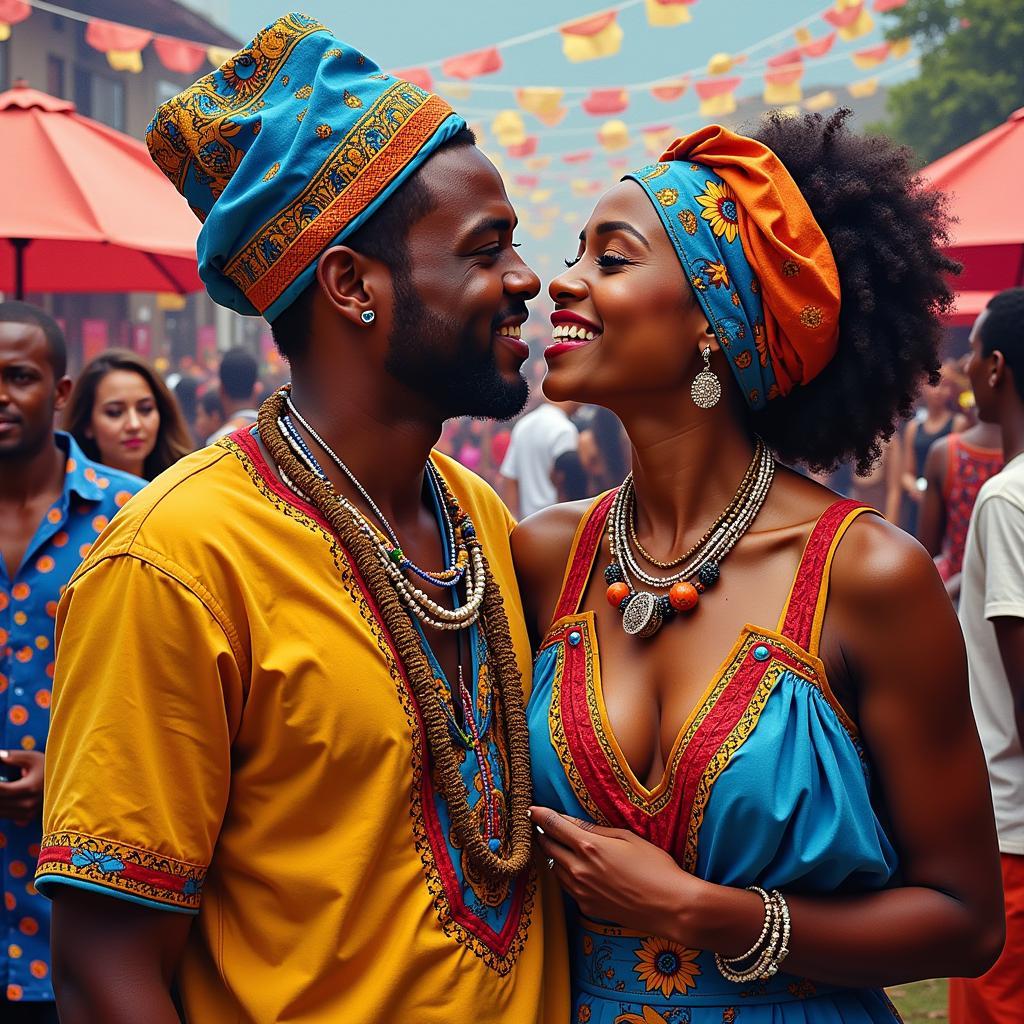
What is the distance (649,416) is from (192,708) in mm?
1183

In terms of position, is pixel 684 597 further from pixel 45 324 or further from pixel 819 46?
pixel 819 46

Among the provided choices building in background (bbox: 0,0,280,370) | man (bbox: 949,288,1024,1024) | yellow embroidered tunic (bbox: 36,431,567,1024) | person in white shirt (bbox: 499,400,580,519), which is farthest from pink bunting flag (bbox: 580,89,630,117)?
yellow embroidered tunic (bbox: 36,431,567,1024)

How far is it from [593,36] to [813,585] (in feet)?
39.4

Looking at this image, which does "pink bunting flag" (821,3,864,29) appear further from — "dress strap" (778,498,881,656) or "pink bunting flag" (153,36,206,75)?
"dress strap" (778,498,881,656)

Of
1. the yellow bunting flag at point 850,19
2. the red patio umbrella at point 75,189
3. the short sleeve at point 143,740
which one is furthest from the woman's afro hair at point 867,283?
the yellow bunting flag at point 850,19

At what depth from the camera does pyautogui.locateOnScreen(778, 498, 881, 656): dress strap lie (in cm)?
261

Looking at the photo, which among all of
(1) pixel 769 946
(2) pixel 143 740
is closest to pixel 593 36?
(1) pixel 769 946

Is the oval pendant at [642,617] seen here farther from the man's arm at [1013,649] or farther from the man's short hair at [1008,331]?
the man's short hair at [1008,331]

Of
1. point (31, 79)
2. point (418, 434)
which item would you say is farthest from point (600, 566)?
point (31, 79)

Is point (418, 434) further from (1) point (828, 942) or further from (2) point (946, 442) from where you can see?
(2) point (946, 442)

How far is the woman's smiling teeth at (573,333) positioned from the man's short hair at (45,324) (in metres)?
2.49

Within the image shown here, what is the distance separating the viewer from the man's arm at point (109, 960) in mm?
2189

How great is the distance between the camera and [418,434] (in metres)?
2.72

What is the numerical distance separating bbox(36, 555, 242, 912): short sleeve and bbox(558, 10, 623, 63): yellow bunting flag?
12084 millimetres
